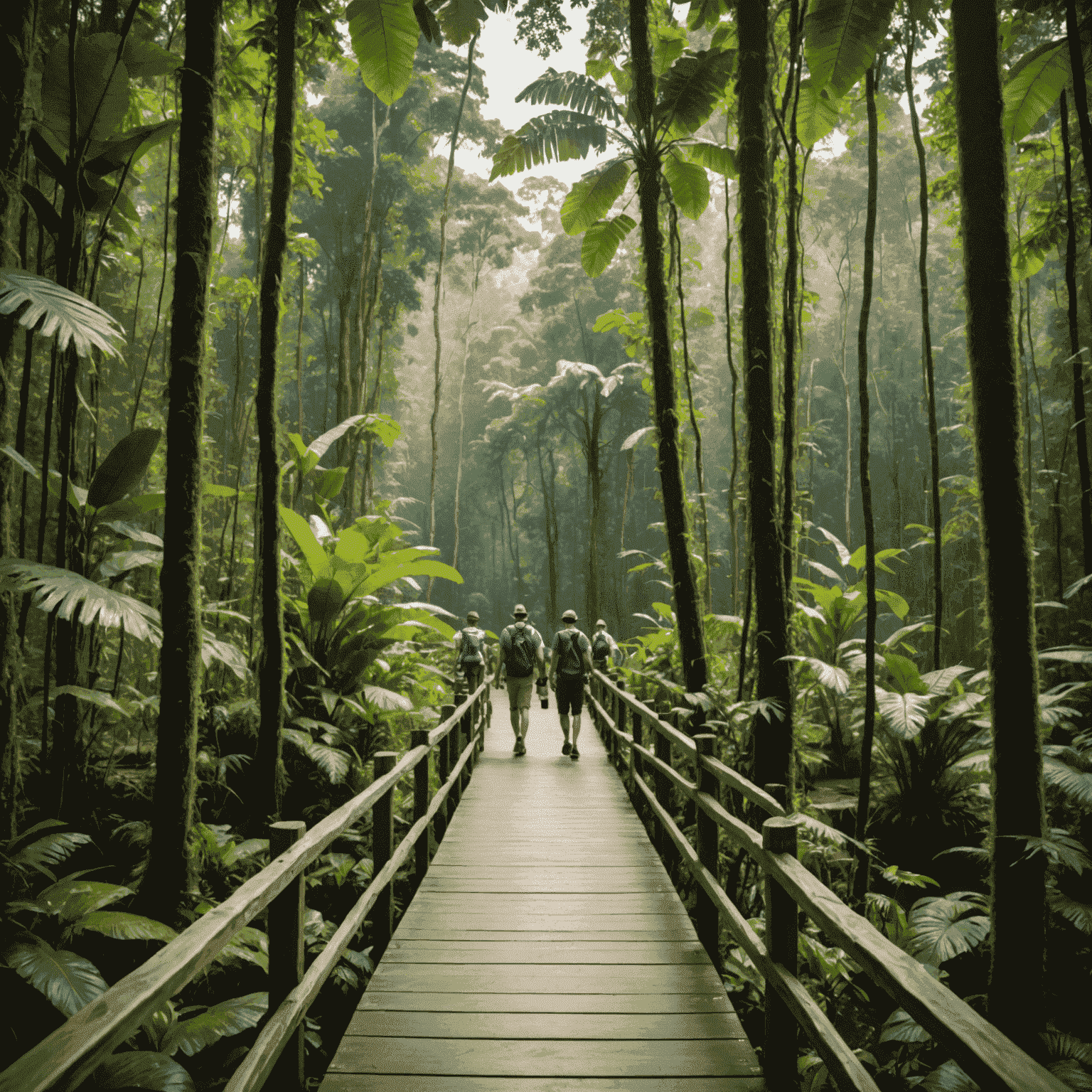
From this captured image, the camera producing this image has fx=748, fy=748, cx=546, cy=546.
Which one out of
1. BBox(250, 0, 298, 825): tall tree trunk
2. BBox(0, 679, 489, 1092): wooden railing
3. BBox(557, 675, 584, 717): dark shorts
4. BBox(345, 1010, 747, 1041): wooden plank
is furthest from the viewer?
BBox(557, 675, 584, 717): dark shorts

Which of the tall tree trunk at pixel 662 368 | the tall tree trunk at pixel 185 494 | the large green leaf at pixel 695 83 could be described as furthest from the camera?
the tall tree trunk at pixel 662 368

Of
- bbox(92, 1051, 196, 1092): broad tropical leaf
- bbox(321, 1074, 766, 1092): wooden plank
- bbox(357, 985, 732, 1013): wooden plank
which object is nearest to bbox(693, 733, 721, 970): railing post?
bbox(357, 985, 732, 1013): wooden plank

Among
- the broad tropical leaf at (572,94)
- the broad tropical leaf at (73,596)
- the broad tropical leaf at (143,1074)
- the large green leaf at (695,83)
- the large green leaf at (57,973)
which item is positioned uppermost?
the broad tropical leaf at (572,94)

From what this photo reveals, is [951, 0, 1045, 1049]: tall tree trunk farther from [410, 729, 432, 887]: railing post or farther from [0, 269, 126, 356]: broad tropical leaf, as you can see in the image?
[0, 269, 126, 356]: broad tropical leaf

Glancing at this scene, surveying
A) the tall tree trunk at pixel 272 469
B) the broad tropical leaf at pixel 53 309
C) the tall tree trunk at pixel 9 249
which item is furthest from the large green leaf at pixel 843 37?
the broad tropical leaf at pixel 53 309

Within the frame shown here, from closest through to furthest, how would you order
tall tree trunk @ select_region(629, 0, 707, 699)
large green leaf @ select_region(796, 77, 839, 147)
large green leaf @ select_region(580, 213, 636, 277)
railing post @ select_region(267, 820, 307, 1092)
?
railing post @ select_region(267, 820, 307, 1092) < large green leaf @ select_region(796, 77, 839, 147) < tall tree trunk @ select_region(629, 0, 707, 699) < large green leaf @ select_region(580, 213, 636, 277)

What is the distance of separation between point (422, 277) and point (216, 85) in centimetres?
1735

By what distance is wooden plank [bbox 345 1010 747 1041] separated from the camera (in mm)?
2732

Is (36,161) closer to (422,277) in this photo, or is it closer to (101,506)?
(101,506)

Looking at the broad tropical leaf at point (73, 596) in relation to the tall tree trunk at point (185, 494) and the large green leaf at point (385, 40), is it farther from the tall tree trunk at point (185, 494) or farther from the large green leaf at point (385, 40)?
the large green leaf at point (385, 40)

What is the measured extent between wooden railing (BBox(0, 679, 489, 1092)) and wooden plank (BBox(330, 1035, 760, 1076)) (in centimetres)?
29

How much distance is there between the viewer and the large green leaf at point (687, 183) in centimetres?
714

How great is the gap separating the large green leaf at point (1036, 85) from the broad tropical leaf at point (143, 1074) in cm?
585

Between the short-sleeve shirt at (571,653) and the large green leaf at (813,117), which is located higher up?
the large green leaf at (813,117)
